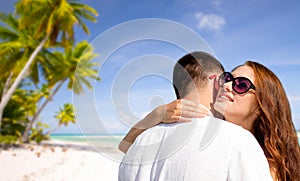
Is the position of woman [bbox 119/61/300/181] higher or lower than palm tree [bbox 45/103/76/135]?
lower

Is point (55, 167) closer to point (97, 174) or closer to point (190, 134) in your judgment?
point (97, 174)

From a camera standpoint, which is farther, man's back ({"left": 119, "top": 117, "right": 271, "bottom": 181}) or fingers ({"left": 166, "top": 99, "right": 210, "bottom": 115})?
fingers ({"left": 166, "top": 99, "right": 210, "bottom": 115})

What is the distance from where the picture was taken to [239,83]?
4.58ft

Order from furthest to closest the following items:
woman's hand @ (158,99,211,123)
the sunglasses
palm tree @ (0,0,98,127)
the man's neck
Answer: palm tree @ (0,0,98,127) → the sunglasses → the man's neck → woman's hand @ (158,99,211,123)

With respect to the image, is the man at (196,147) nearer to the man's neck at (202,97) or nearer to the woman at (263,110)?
the man's neck at (202,97)

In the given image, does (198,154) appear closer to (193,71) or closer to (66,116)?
(193,71)

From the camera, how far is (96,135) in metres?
1.34

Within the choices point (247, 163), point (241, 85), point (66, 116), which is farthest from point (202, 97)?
point (66, 116)

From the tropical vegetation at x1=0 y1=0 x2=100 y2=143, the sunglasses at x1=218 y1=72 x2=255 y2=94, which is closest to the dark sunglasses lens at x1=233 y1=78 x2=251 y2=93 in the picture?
the sunglasses at x1=218 y1=72 x2=255 y2=94

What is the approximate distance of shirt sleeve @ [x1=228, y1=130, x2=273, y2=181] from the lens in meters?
0.92

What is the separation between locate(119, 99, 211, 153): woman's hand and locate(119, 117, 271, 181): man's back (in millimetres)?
31

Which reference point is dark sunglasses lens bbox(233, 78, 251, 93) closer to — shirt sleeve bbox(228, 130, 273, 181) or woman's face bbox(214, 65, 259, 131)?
woman's face bbox(214, 65, 259, 131)

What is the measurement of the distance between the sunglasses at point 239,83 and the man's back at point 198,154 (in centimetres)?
38

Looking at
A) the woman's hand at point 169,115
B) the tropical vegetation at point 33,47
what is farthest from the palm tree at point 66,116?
the woman's hand at point 169,115
